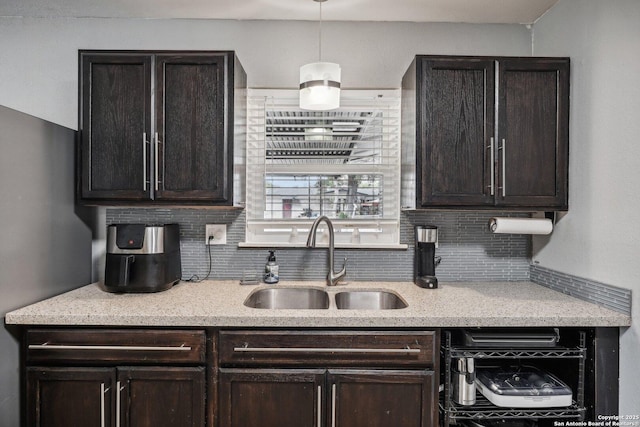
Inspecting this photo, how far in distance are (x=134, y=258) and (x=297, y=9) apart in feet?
5.06

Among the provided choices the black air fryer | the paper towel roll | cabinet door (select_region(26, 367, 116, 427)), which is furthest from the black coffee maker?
cabinet door (select_region(26, 367, 116, 427))

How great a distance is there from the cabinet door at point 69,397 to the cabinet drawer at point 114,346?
0.16 feet

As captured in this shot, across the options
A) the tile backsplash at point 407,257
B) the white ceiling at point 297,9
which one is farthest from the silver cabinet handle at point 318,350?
the white ceiling at point 297,9

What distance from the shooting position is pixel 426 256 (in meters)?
2.05

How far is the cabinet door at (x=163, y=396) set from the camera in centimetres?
148

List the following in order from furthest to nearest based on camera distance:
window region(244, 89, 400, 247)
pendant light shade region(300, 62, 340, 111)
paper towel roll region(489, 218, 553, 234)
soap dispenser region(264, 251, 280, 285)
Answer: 1. window region(244, 89, 400, 247)
2. soap dispenser region(264, 251, 280, 285)
3. paper towel roll region(489, 218, 553, 234)
4. pendant light shade region(300, 62, 340, 111)

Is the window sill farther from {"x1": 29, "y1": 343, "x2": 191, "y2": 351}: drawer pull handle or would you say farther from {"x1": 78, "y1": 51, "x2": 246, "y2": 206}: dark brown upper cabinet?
{"x1": 29, "y1": 343, "x2": 191, "y2": 351}: drawer pull handle

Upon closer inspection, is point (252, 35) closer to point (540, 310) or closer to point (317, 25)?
point (317, 25)

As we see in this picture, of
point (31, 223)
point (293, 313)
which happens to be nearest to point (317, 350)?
point (293, 313)

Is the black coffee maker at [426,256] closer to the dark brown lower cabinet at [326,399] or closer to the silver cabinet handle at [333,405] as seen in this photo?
the dark brown lower cabinet at [326,399]

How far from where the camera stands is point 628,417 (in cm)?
149

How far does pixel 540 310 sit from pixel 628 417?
51 cm

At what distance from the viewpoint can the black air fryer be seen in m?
1.76

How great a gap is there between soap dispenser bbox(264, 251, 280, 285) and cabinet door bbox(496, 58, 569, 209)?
4.02 ft
